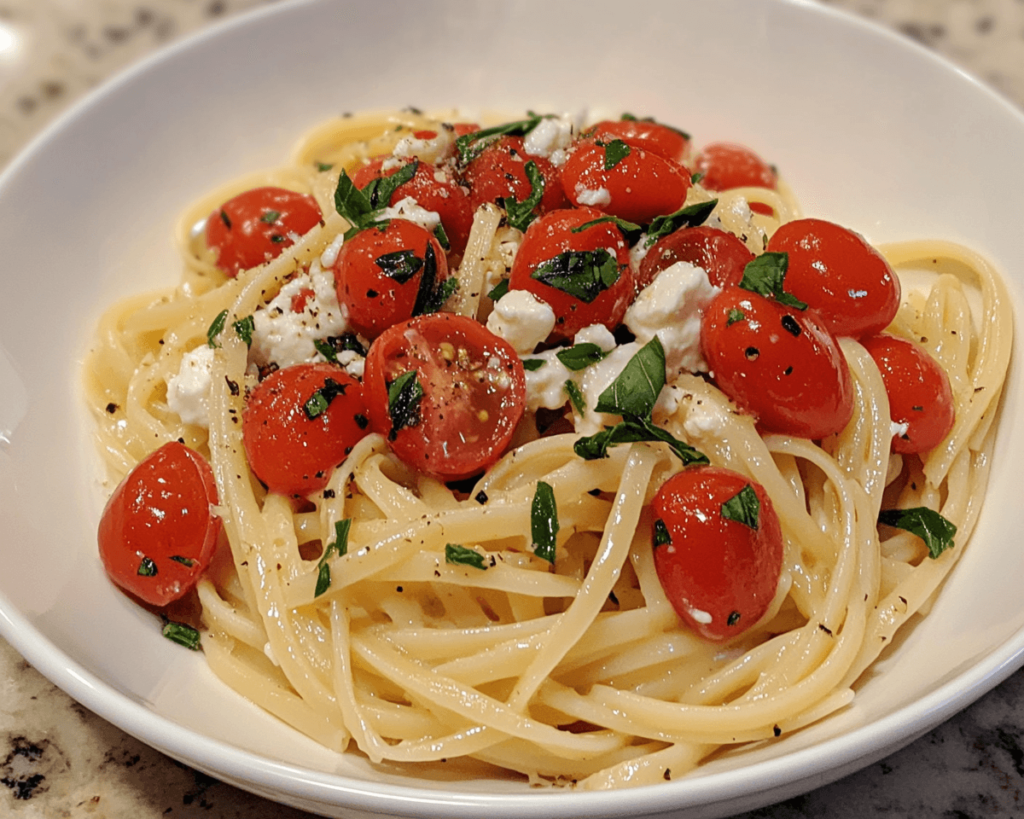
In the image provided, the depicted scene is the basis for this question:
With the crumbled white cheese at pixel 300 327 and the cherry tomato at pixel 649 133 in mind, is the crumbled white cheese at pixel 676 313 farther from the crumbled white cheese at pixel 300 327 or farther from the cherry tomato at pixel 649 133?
the cherry tomato at pixel 649 133

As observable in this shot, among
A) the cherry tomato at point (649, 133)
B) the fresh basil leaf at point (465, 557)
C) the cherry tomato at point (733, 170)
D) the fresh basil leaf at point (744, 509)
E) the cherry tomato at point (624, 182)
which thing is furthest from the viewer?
the cherry tomato at point (733, 170)

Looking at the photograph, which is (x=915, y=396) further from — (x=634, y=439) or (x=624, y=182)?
(x=624, y=182)

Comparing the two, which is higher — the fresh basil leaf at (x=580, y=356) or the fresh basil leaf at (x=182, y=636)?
the fresh basil leaf at (x=580, y=356)

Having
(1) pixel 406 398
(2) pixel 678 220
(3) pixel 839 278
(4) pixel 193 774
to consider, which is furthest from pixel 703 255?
(4) pixel 193 774

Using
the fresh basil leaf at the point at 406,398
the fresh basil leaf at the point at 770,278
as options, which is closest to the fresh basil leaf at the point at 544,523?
the fresh basil leaf at the point at 406,398

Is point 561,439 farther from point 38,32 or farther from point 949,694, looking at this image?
point 38,32

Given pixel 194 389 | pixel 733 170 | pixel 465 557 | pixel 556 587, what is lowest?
pixel 556 587

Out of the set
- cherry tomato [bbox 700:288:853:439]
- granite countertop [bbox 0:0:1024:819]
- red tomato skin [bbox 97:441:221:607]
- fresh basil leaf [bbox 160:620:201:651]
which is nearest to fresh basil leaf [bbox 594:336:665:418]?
cherry tomato [bbox 700:288:853:439]
